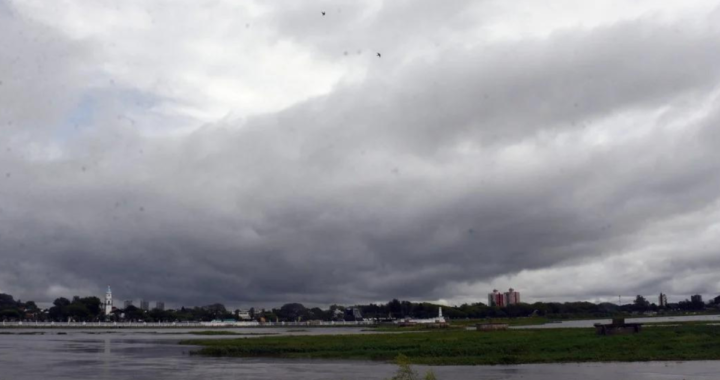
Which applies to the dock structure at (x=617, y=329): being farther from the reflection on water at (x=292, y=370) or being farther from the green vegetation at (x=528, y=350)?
the reflection on water at (x=292, y=370)

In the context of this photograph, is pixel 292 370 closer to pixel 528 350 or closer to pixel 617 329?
pixel 528 350

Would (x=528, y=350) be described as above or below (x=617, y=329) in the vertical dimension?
below

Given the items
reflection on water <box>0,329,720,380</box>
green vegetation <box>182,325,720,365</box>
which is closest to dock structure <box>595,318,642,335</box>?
green vegetation <box>182,325,720,365</box>

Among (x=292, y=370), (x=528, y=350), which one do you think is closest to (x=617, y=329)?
(x=528, y=350)

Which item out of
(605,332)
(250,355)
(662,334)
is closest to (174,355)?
(250,355)

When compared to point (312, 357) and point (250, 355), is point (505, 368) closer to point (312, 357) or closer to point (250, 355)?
point (312, 357)

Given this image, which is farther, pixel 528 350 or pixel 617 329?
pixel 617 329

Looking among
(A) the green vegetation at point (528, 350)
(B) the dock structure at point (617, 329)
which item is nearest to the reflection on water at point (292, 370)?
(A) the green vegetation at point (528, 350)

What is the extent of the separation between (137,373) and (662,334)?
5280 cm

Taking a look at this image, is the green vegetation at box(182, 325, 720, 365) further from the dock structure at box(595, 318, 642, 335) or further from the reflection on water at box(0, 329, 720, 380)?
the reflection on water at box(0, 329, 720, 380)

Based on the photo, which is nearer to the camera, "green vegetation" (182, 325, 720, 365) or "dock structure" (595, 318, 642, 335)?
"green vegetation" (182, 325, 720, 365)

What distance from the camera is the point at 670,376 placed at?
136ft

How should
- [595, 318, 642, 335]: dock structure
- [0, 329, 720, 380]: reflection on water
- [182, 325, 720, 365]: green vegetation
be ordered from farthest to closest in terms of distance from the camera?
1. [595, 318, 642, 335]: dock structure
2. [182, 325, 720, 365]: green vegetation
3. [0, 329, 720, 380]: reflection on water

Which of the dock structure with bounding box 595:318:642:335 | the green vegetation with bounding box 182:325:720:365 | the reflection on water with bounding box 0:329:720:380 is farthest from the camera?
the dock structure with bounding box 595:318:642:335
